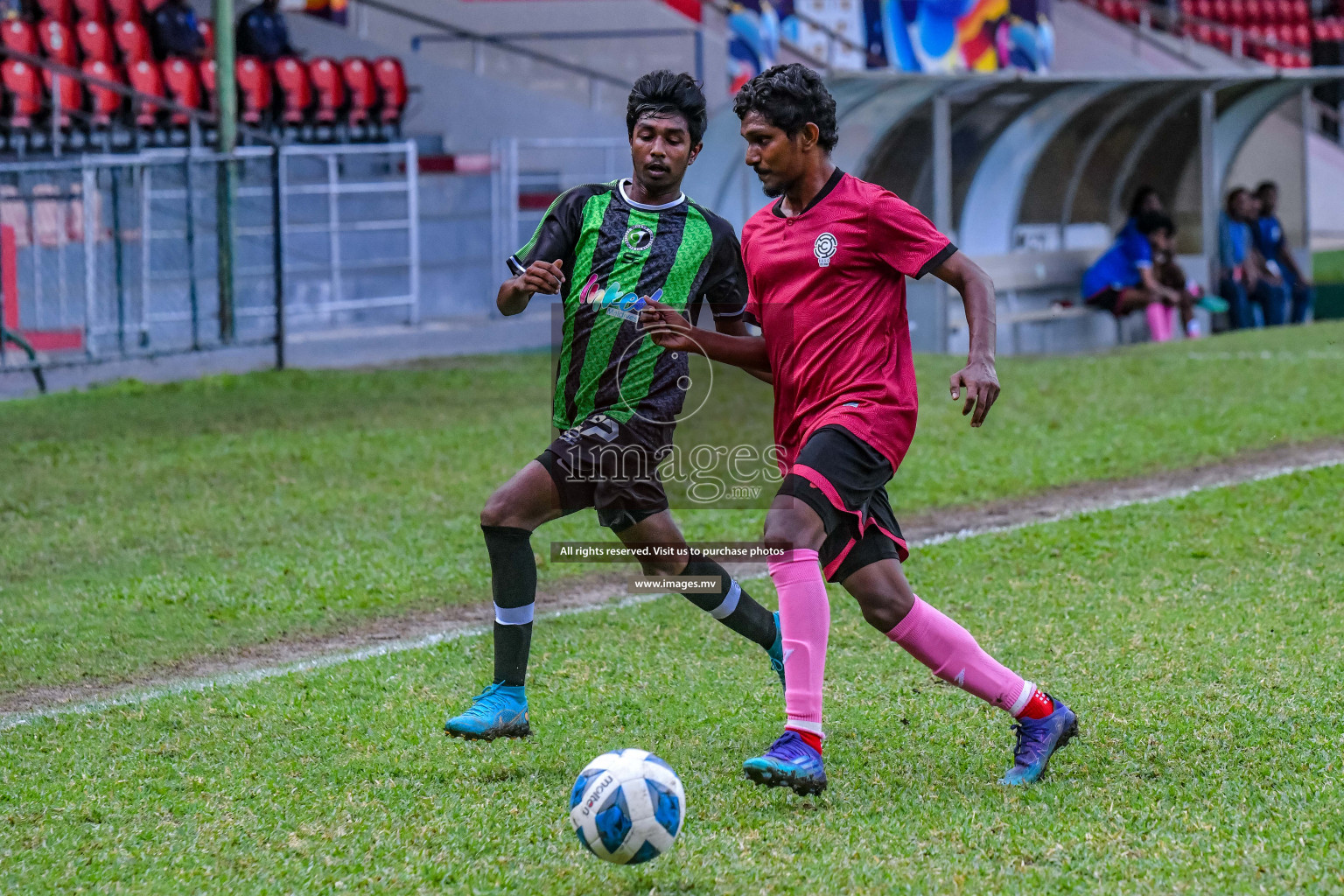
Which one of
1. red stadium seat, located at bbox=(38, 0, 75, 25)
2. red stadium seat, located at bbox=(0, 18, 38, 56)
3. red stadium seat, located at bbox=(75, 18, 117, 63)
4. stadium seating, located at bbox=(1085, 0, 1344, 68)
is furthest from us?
stadium seating, located at bbox=(1085, 0, 1344, 68)

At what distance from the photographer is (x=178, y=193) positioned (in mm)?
13125

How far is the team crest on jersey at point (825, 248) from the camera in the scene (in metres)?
3.91

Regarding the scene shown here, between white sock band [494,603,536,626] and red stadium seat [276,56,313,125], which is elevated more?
red stadium seat [276,56,313,125]

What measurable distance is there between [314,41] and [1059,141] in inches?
407

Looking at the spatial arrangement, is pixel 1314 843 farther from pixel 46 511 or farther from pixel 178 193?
pixel 178 193

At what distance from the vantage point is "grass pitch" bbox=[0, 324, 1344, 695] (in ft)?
20.1

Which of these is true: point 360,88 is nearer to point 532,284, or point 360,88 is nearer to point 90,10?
point 90,10

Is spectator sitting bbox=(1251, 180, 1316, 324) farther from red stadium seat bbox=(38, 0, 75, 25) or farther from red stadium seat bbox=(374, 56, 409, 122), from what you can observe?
red stadium seat bbox=(38, 0, 75, 25)

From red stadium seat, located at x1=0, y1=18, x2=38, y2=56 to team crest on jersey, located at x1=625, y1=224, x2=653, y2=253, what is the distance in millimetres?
15812

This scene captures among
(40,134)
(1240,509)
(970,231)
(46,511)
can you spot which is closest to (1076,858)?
(1240,509)

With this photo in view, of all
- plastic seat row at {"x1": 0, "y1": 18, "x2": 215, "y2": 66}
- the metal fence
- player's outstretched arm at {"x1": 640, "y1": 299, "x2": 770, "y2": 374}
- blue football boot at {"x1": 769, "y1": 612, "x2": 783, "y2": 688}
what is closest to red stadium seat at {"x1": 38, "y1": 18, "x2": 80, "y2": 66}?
plastic seat row at {"x1": 0, "y1": 18, "x2": 215, "y2": 66}

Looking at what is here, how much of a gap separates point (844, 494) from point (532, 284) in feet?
3.27

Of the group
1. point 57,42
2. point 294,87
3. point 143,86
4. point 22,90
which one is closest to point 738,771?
point 22,90

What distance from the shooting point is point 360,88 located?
19.7 meters
